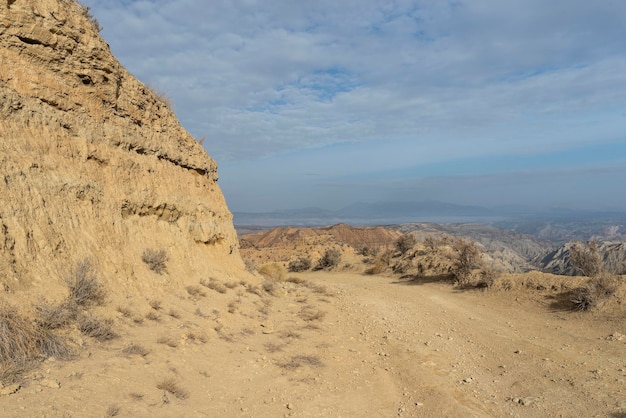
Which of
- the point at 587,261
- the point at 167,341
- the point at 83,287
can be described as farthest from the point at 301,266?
the point at 83,287

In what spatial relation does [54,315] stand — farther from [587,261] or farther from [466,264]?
[587,261]

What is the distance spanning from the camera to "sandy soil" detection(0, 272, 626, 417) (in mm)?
5156

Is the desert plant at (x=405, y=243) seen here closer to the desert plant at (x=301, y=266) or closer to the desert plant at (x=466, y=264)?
the desert plant at (x=301, y=266)

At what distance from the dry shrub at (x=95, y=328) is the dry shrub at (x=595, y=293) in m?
12.4

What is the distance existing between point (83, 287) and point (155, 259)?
3030 mm

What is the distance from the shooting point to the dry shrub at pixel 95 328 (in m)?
6.24

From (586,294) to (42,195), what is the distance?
1442cm

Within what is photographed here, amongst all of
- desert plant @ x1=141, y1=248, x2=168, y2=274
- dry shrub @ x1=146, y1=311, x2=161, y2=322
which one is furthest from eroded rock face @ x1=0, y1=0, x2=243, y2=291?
dry shrub @ x1=146, y1=311, x2=161, y2=322

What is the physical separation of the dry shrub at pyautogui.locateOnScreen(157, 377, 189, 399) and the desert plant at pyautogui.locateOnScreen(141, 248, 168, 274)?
4772 mm

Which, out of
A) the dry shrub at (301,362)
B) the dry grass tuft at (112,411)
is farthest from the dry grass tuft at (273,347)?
the dry grass tuft at (112,411)

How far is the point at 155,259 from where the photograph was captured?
391 inches

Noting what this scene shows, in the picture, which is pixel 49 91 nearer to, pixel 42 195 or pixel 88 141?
pixel 88 141

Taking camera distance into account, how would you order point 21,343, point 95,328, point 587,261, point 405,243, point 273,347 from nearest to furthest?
point 21,343
point 95,328
point 273,347
point 587,261
point 405,243

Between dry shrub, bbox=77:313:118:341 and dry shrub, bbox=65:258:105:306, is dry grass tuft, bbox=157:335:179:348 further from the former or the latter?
dry shrub, bbox=65:258:105:306
